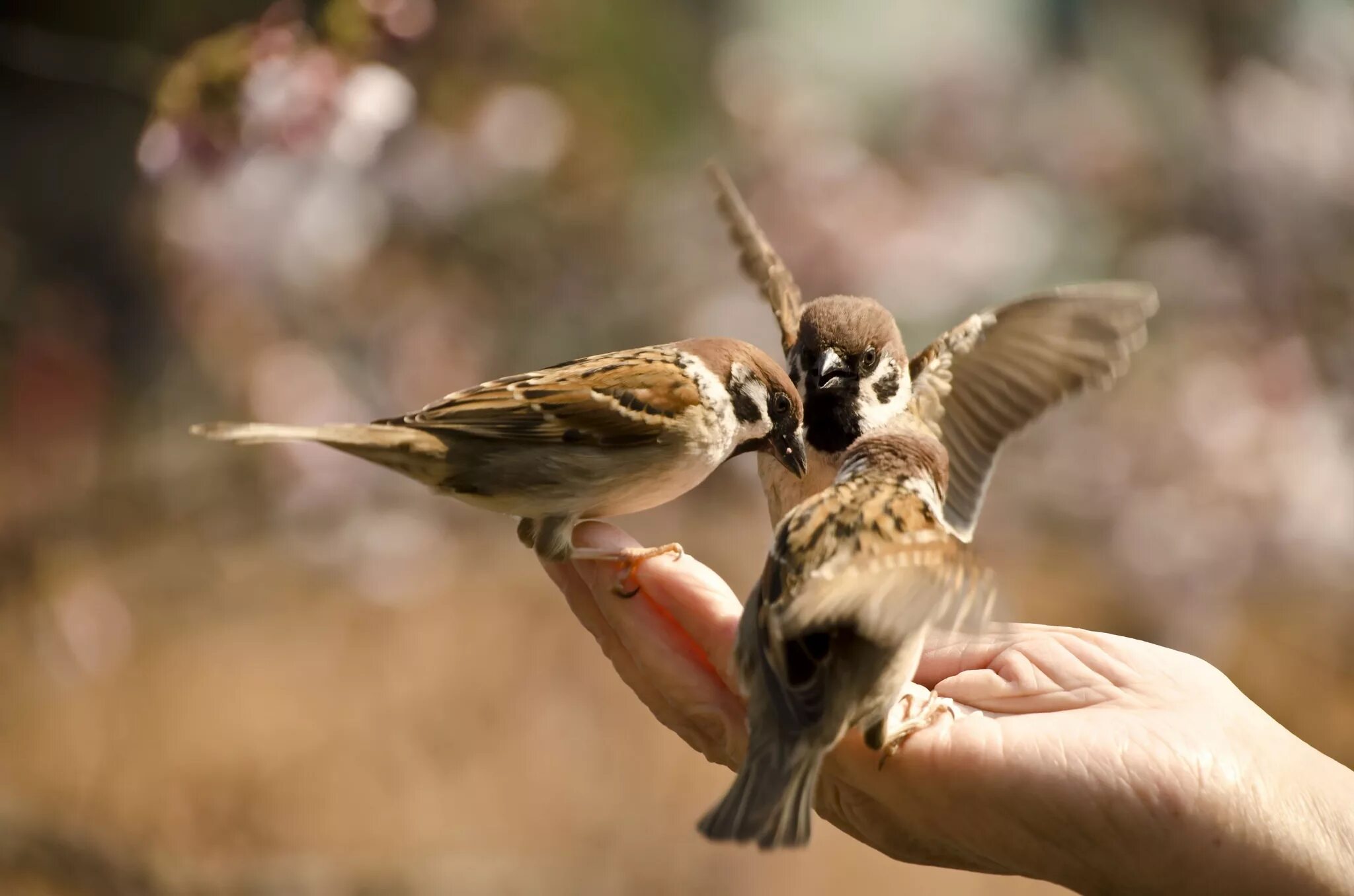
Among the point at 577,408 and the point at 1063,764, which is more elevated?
the point at 577,408

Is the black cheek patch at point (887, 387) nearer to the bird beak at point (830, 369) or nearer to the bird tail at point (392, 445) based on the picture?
the bird beak at point (830, 369)

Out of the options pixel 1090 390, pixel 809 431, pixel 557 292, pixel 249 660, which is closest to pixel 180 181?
pixel 557 292

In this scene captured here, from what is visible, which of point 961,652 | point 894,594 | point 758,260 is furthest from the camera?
point 758,260

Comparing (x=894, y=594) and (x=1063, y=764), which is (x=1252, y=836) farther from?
(x=894, y=594)

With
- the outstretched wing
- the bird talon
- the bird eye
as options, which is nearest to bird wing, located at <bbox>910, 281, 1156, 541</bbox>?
the bird eye

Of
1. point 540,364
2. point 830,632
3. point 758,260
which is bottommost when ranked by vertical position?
point 830,632

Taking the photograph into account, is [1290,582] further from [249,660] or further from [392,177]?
[249,660]

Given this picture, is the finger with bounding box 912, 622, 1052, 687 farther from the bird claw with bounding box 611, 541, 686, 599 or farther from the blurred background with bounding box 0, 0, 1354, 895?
the blurred background with bounding box 0, 0, 1354, 895

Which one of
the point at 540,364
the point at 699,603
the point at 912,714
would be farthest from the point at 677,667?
the point at 540,364

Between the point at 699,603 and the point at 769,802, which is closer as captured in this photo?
the point at 769,802
